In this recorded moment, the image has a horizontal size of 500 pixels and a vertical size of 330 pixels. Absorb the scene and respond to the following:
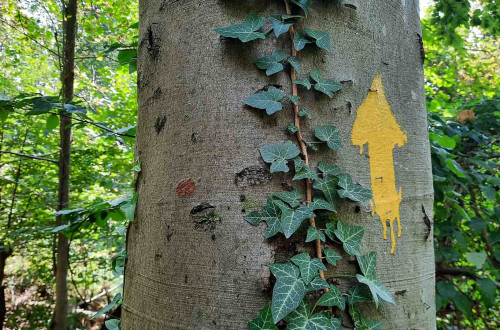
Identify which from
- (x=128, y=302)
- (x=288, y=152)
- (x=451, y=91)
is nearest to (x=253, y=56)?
(x=288, y=152)

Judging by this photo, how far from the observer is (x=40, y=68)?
5.00 meters

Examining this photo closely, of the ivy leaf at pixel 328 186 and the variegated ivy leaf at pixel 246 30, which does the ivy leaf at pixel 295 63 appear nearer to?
the variegated ivy leaf at pixel 246 30

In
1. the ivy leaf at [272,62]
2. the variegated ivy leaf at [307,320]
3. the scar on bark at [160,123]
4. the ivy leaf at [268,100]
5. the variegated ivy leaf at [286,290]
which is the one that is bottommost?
the variegated ivy leaf at [307,320]

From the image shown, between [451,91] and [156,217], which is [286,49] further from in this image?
[451,91]

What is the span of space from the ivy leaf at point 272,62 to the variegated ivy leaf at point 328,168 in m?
0.24

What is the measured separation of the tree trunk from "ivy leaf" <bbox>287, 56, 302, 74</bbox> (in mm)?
25

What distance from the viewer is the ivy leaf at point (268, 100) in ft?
2.27

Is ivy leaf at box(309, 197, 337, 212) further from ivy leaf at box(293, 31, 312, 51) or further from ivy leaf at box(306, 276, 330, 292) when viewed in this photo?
ivy leaf at box(293, 31, 312, 51)

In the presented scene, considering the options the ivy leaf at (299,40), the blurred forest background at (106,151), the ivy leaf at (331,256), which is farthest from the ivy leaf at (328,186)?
the blurred forest background at (106,151)

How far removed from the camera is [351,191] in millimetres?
709

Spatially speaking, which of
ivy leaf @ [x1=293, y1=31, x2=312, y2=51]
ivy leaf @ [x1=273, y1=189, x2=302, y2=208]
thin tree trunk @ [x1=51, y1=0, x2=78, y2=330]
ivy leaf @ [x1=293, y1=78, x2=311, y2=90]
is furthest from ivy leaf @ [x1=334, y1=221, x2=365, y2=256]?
thin tree trunk @ [x1=51, y1=0, x2=78, y2=330]

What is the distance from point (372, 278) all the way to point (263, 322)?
26 cm

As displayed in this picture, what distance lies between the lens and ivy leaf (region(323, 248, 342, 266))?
26.1 inches

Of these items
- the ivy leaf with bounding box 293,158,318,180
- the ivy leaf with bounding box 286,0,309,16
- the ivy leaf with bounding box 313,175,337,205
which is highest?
the ivy leaf with bounding box 286,0,309,16
